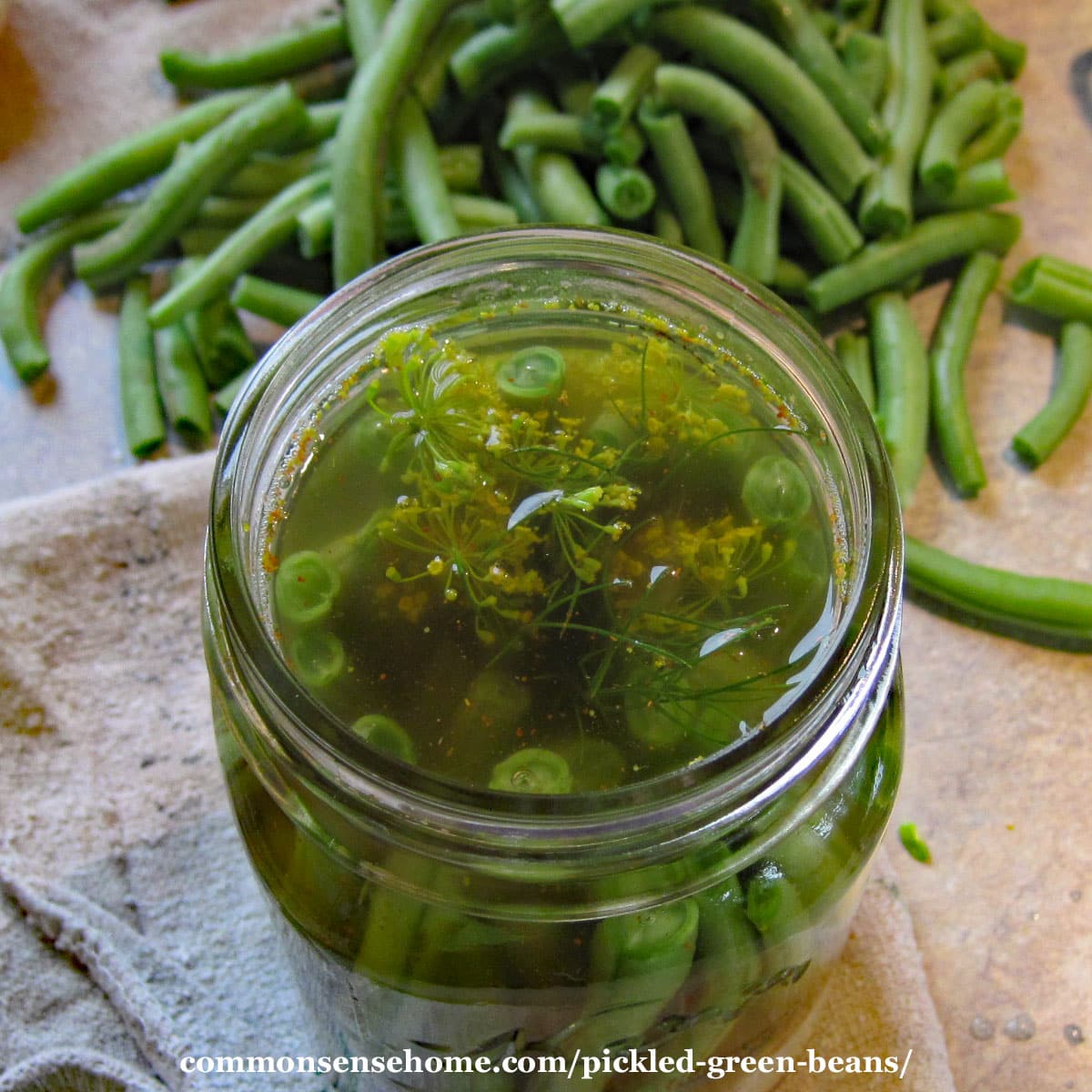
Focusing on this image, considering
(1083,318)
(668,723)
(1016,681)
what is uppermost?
(668,723)

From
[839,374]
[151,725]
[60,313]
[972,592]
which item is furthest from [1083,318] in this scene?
[60,313]

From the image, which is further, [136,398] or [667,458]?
[136,398]

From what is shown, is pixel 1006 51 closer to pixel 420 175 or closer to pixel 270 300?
pixel 420 175

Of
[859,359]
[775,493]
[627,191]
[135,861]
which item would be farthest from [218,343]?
[775,493]

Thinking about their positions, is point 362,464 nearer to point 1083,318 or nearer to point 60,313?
point 60,313

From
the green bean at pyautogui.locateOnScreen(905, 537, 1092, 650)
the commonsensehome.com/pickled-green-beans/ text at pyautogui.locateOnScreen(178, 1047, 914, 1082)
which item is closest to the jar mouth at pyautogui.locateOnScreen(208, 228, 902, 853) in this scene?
the commonsensehome.com/pickled-green-beans/ text at pyautogui.locateOnScreen(178, 1047, 914, 1082)

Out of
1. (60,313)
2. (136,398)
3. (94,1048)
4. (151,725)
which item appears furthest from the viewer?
(60,313)

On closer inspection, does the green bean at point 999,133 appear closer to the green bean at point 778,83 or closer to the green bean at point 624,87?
the green bean at point 778,83

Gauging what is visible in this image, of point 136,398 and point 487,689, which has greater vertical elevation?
point 487,689
